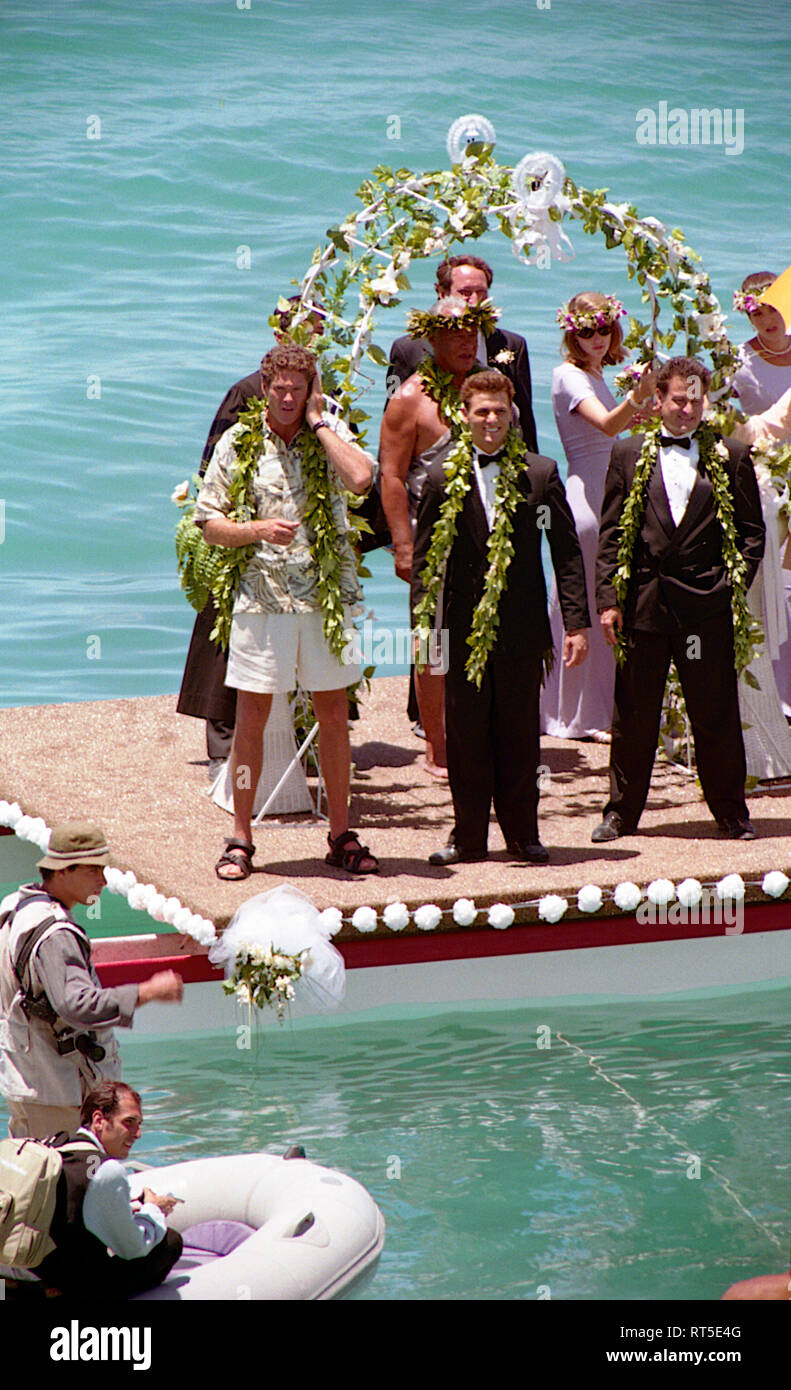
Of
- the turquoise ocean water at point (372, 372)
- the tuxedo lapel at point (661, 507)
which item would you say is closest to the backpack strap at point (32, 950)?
the turquoise ocean water at point (372, 372)

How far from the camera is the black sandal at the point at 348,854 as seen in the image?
659 centimetres

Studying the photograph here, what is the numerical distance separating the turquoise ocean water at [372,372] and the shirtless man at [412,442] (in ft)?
5.99

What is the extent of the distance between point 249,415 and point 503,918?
1833 millimetres

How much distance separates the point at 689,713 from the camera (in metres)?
6.82

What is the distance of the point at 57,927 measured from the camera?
4.41 meters

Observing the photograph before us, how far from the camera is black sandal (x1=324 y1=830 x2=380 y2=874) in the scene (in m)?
6.59

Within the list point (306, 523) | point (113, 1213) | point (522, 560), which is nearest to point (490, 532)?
point (522, 560)

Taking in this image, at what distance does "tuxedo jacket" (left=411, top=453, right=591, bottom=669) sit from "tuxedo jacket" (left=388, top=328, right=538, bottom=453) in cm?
101

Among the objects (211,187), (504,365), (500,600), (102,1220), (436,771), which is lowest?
(102,1220)

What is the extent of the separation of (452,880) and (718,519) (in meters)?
1.50

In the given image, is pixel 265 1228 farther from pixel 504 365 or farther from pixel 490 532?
pixel 504 365

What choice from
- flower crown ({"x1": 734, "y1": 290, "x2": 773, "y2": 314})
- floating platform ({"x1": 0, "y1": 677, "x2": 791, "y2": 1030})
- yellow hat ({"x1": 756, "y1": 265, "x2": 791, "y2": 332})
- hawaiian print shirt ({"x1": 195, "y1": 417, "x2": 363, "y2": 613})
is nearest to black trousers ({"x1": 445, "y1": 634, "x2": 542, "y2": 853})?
floating platform ({"x1": 0, "y1": 677, "x2": 791, "y2": 1030})

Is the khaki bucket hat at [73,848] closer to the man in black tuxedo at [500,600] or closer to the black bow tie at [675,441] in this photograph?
the man in black tuxedo at [500,600]

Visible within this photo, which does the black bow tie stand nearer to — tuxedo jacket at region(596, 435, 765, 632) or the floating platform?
tuxedo jacket at region(596, 435, 765, 632)
